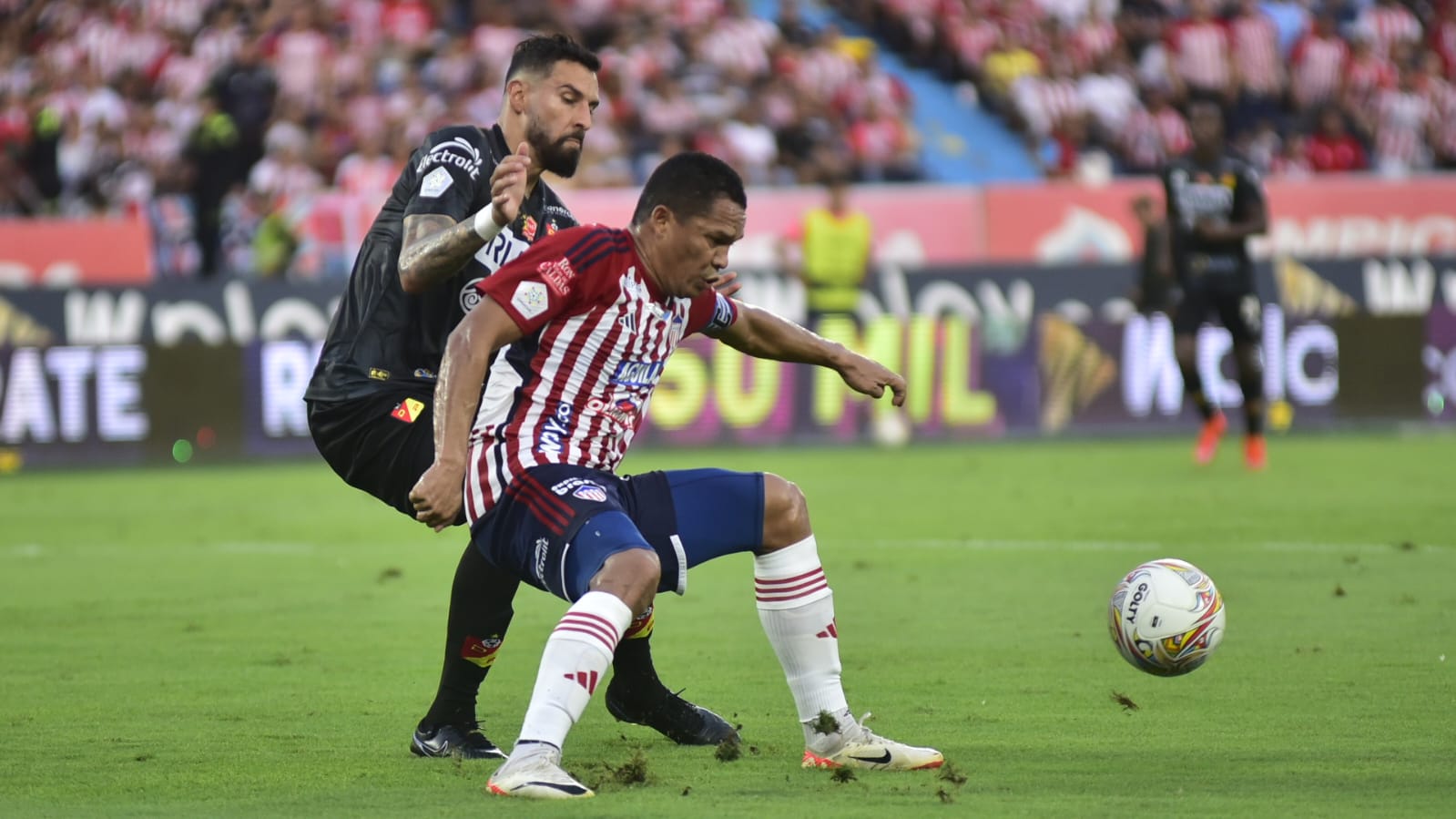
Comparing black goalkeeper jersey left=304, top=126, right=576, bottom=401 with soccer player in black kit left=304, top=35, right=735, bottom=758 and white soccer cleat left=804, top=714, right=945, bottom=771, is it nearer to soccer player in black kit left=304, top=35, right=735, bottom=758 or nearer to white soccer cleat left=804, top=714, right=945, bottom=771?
soccer player in black kit left=304, top=35, right=735, bottom=758

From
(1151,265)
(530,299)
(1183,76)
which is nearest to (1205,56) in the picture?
(1183,76)

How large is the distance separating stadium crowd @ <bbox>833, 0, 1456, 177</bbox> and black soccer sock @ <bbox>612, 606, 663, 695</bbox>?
61.1 feet

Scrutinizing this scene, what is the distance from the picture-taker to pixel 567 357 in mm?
5172

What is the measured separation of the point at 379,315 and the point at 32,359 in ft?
37.1

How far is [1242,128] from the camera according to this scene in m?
24.5

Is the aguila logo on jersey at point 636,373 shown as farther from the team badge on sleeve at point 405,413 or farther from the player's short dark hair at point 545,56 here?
the player's short dark hair at point 545,56

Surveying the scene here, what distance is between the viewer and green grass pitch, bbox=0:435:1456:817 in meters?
4.94

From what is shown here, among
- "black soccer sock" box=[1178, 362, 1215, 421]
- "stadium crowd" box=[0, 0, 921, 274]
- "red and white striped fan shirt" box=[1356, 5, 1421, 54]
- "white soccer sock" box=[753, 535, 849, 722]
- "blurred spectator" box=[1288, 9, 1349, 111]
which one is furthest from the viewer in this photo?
"red and white striped fan shirt" box=[1356, 5, 1421, 54]

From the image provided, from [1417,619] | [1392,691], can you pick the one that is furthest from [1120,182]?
[1392,691]

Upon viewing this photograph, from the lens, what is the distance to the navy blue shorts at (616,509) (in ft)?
16.3

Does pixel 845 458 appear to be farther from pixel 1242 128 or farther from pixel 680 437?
pixel 1242 128

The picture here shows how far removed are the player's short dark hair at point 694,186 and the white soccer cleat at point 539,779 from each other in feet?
4.70

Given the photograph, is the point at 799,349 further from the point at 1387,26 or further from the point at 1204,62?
the point at 1387,26

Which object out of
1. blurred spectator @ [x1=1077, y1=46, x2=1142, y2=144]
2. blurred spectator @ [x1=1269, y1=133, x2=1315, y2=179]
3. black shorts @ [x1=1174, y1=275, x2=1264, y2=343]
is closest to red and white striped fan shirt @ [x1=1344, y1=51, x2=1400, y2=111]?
blurred spectator @ [x1=1269, y1=133, x2=1315, y2=179]
